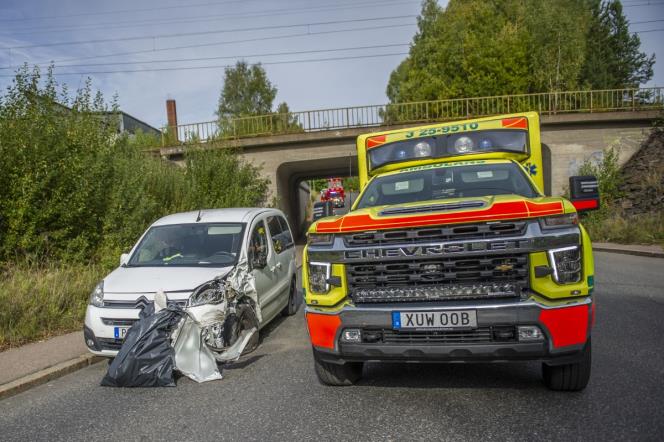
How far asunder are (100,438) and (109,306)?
209 cm

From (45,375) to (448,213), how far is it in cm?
447

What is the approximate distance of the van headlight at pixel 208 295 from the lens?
18.0 ft

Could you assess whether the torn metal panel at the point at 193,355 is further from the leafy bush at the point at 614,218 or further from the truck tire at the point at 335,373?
the leafy bush at the point at 614,218

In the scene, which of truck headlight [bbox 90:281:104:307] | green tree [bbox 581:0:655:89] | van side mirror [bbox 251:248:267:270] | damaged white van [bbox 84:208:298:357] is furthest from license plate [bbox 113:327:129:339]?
green tree [bbox 581:0:655:89]

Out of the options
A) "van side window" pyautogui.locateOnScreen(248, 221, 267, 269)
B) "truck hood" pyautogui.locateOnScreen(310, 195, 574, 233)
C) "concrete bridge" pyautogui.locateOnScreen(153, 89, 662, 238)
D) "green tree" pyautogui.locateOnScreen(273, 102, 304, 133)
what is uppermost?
"green tree" pyautogui.locateOnScreen(273, 102, 304, 133)

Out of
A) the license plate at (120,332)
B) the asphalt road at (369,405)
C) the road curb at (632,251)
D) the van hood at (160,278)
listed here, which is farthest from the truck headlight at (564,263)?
the road curb at (632,251)

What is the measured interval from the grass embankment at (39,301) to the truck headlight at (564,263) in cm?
651

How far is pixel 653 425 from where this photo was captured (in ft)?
11.5

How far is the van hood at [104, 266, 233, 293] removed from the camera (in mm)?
5734

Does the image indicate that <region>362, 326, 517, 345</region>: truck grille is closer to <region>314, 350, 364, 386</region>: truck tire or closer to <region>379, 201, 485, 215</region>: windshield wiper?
<region>314, 350, 364, 386</region>: truck tire

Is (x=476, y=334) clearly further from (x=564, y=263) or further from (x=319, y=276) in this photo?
(x=319, y=276)

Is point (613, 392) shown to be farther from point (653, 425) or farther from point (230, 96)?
point (230, 96)

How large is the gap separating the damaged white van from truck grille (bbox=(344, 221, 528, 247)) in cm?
210

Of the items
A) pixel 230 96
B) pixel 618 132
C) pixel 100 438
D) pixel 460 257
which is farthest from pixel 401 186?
pixel 230 96
